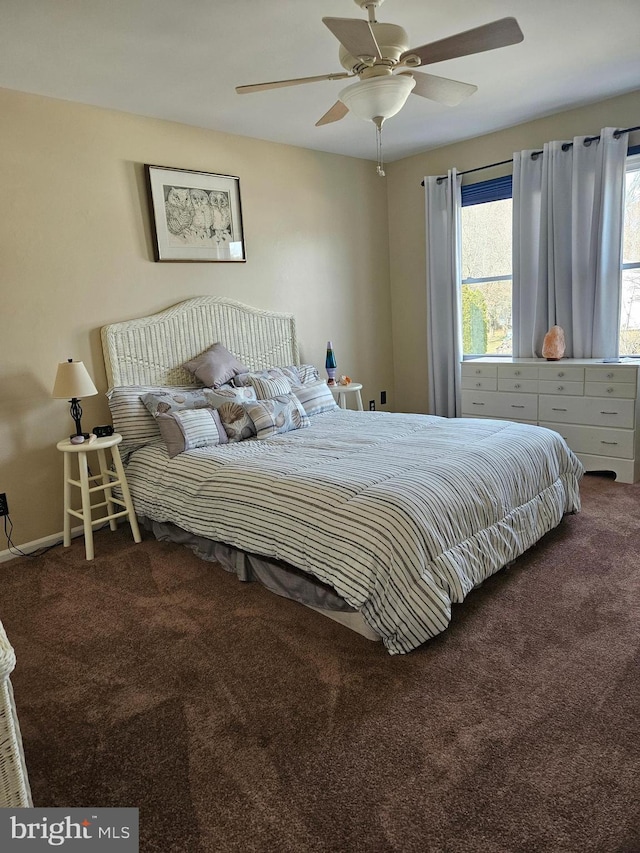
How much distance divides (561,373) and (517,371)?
342mm

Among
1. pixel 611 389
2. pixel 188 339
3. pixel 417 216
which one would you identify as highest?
pixel 417 216

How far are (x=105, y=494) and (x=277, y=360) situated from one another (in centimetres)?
173

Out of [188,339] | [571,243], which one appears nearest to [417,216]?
[571,243]

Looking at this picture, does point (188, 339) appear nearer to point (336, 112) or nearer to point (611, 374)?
point (336, 112)

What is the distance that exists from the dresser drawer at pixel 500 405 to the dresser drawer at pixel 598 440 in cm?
21

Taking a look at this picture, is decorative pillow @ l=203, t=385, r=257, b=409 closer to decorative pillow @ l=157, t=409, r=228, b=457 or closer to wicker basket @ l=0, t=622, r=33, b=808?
decorative pillow @ l=157, t=409, r=228, b=457

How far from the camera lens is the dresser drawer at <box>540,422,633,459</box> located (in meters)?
3.89

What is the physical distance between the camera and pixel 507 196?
4637 mm

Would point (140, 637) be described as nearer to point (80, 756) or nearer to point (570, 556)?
point (80, 756)

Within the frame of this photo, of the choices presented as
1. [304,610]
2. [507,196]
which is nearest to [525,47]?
[507,196]

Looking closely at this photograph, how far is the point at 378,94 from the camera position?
2246 millimetres

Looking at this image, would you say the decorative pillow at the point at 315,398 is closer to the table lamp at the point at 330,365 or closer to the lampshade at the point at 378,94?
the table lamp at the point at 330,365

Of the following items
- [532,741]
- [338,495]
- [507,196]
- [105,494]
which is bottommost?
[532,741]

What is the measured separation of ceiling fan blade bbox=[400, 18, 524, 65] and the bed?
172cm
